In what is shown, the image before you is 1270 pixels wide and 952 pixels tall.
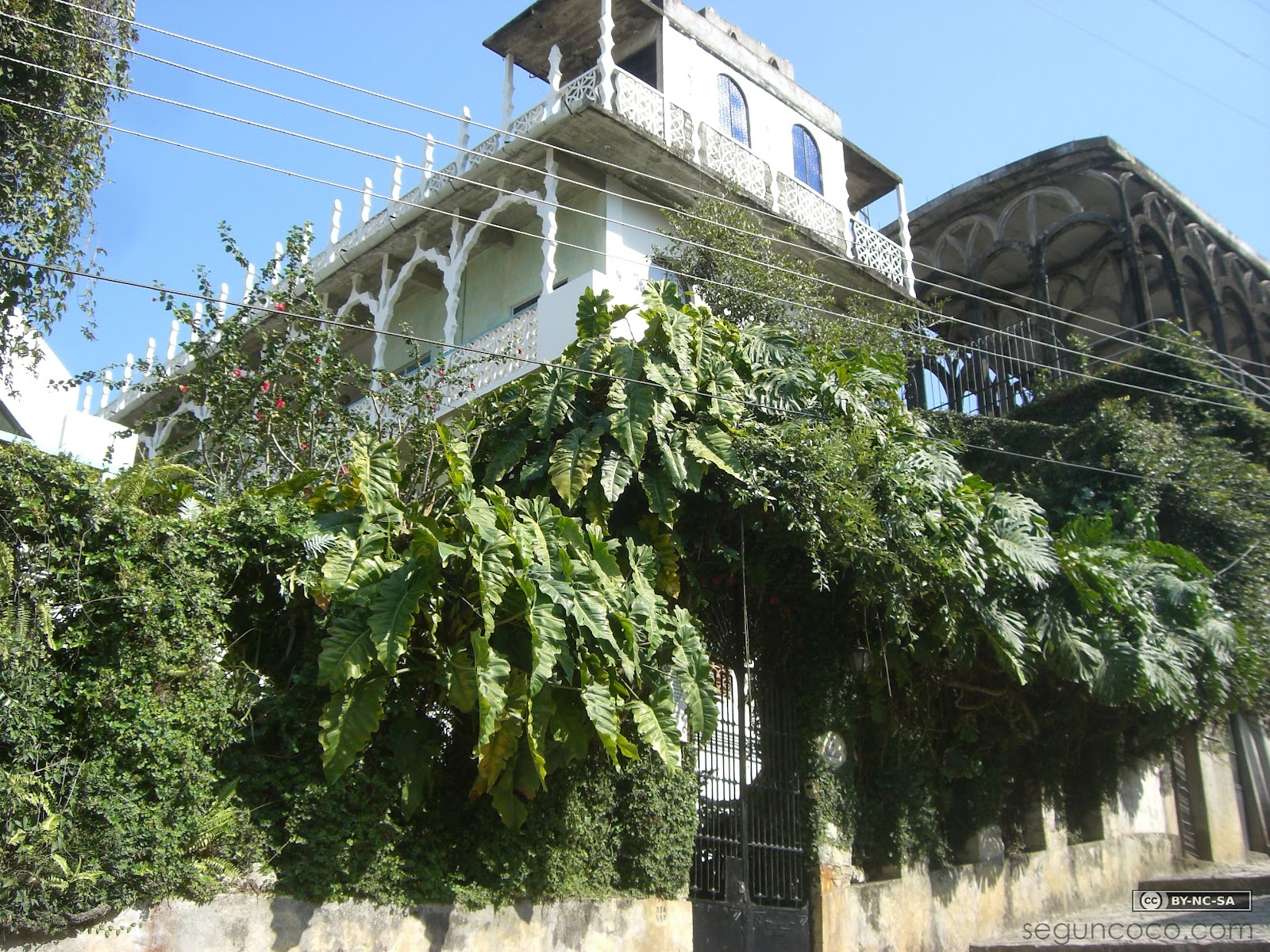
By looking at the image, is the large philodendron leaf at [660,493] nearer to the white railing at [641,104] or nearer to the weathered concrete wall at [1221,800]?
the white railing at [641,104]

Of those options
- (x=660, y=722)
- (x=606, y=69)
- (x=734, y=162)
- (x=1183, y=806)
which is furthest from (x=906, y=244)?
(x=660, y=722)

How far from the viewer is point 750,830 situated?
10.4 m

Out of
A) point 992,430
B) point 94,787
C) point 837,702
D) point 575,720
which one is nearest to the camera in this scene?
point 94,787

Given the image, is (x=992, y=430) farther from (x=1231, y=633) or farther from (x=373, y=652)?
(x=373, y=652)

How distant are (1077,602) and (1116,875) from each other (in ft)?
12.6

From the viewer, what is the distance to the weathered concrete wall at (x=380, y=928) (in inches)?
261

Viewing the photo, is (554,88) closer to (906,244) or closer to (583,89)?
(583,89)

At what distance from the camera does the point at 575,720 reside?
26.2 feet

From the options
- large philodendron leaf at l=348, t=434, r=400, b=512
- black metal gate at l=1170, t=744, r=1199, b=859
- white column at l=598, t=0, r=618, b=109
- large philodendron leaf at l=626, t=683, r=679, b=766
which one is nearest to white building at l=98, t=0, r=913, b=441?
white column at l=598, t=0, r=618, b=109

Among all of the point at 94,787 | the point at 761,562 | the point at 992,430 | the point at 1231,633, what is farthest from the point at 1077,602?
the point at 94,787

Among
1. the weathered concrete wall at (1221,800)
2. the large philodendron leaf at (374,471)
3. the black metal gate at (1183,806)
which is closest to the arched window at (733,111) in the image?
the large philodendron leaf at (374,471)

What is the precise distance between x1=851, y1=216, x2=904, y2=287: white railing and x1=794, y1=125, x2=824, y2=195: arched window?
3.90ft

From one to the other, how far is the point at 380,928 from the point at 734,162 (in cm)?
1114

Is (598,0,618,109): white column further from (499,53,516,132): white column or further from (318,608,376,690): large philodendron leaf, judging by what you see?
(318,608,376,690): large philodendron leaf
